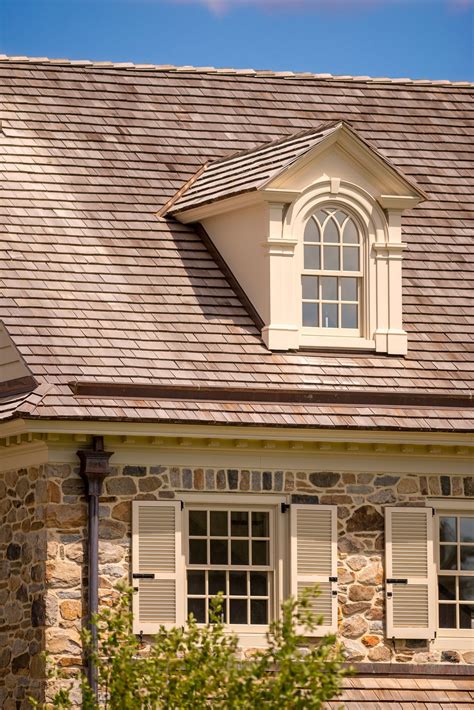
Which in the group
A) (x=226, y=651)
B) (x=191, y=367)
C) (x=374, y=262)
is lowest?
(x=226, y=651)

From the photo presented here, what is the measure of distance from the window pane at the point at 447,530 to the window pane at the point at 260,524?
6.31ft

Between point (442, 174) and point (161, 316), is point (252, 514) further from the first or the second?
point (442, 174)

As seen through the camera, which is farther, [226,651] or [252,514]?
[252,514]

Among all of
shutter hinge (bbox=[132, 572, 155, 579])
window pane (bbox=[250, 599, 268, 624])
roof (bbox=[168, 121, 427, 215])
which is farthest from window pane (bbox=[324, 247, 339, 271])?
shutter hinge (bbox=[132, 572, 155, 579])

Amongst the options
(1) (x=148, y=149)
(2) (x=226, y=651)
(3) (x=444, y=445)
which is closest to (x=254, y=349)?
(3) (x=444, y=445)

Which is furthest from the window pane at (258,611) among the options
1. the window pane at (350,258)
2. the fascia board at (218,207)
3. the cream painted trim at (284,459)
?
the fascia board at (218,207)

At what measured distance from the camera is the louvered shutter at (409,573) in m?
18.7

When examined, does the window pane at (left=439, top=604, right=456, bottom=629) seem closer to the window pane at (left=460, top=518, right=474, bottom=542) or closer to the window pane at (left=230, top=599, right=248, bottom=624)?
the window pane at (left=460, top=518, right=474, bottom=542)

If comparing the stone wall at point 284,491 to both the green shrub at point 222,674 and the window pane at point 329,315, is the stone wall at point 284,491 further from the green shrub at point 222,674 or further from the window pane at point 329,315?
the green shrub at point 222,674

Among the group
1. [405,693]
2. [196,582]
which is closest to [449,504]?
[405,693]

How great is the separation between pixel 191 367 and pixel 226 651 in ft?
17.7

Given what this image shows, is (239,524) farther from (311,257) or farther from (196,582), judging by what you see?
(311,257)

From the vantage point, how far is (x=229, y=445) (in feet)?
60.6

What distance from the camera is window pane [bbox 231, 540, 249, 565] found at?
1850 centimetres
